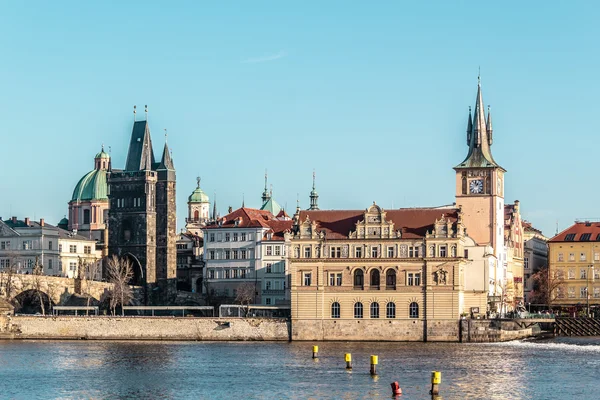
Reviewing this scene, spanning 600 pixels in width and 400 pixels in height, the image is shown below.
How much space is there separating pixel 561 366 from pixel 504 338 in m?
29.7

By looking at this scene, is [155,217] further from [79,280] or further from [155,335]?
[155,335]

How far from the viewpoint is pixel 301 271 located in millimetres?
122812

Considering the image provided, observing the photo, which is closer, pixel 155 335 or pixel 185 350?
pixel 185 350

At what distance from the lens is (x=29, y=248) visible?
17088 centimetres

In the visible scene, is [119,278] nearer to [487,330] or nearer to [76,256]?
[76,256]

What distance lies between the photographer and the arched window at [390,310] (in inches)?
4756

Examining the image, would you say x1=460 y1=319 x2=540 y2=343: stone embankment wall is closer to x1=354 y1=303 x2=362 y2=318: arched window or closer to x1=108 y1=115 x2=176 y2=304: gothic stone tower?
x1=354 y1=303 x2=362 y2=318: arched window

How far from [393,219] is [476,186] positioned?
21.4 meters

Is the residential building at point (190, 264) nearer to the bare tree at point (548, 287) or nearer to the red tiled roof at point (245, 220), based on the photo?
the red tiled roof at point (245, 220)

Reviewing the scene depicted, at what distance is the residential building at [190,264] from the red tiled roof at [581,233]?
149ft

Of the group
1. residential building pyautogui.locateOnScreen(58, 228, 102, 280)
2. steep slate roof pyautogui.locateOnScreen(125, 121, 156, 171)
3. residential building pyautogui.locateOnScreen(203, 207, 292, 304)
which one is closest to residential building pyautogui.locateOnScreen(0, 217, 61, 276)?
residential building pyautogui.locateOnScreen(58, 228, 102, 280)

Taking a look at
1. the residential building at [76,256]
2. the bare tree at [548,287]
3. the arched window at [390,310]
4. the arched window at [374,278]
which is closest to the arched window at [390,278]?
the arched window at [374,278]

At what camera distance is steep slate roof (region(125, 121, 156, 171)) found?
16725 cm

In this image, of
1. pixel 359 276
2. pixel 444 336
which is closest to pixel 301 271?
pixel 359 276
